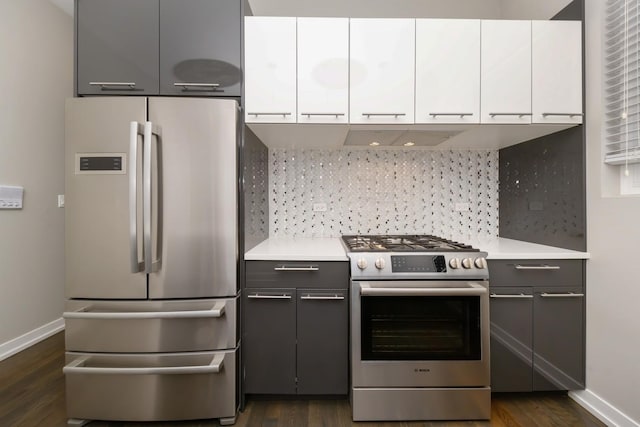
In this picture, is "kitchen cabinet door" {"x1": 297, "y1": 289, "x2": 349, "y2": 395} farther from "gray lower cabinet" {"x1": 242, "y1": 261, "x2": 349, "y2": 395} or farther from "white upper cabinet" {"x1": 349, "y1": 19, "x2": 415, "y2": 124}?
"white upper cabinet" {"x1": 349, "y1": 19, "x2": 415, "y2": 124}

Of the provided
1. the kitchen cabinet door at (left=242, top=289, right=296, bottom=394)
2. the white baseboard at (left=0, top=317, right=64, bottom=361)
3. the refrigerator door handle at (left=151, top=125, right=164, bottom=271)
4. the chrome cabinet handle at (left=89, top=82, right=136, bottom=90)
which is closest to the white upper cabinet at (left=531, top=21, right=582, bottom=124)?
the kitchen cabinet door at (left=242, top=289, right=296, bottom=394)

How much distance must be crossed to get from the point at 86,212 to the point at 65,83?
229cm

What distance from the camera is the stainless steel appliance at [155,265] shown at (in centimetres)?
158

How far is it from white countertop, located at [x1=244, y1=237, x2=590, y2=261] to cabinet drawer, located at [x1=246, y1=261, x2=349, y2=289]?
0.11 feet

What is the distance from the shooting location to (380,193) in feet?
8.16

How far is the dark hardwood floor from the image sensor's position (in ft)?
5.43

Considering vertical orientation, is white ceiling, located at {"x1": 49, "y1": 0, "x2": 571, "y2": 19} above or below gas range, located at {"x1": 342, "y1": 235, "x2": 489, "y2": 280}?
above

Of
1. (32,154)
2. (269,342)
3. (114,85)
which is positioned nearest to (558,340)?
(269,342)

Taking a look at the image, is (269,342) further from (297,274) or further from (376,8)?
(376,8)

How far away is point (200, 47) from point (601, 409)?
3.01 meters

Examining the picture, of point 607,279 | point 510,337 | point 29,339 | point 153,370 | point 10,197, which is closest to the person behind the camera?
point 153,370

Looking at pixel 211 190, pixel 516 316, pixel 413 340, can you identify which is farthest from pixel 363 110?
pixel 516 316

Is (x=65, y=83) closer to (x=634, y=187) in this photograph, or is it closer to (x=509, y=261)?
(x=509, y=261)

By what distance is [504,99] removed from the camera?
1.86 m
